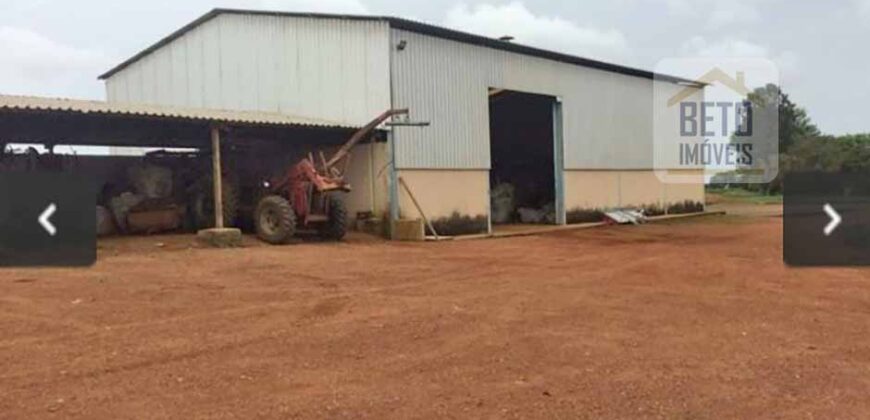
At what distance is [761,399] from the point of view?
4465 millimetres

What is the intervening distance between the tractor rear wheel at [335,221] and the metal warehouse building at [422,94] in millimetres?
1539

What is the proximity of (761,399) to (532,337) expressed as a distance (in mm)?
2005

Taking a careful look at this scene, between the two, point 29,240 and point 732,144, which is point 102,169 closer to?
point 29,240

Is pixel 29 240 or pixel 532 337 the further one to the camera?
pixel 29 240

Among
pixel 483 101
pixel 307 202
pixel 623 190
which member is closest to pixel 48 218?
pixel 307 202

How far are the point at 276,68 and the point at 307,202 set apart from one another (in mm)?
4960

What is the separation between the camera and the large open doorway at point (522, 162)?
23.3 m

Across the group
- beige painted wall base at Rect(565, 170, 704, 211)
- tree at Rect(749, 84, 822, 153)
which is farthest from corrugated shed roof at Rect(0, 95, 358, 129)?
tree at Rect(749, 84, 822, 153)

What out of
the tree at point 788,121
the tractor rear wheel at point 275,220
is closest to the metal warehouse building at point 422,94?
the tractor rear wheel at point 275,220

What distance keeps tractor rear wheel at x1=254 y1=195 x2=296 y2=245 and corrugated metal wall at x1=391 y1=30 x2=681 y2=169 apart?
3188 mm

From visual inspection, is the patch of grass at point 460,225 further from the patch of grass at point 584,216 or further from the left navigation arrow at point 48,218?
the left navigation arrow at point 48,218

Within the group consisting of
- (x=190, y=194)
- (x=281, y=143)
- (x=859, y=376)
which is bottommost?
(x=859, y=376)

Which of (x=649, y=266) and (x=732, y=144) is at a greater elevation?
(x=732, y=144)

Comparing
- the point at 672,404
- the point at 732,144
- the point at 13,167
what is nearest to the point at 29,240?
the point at 13,167
